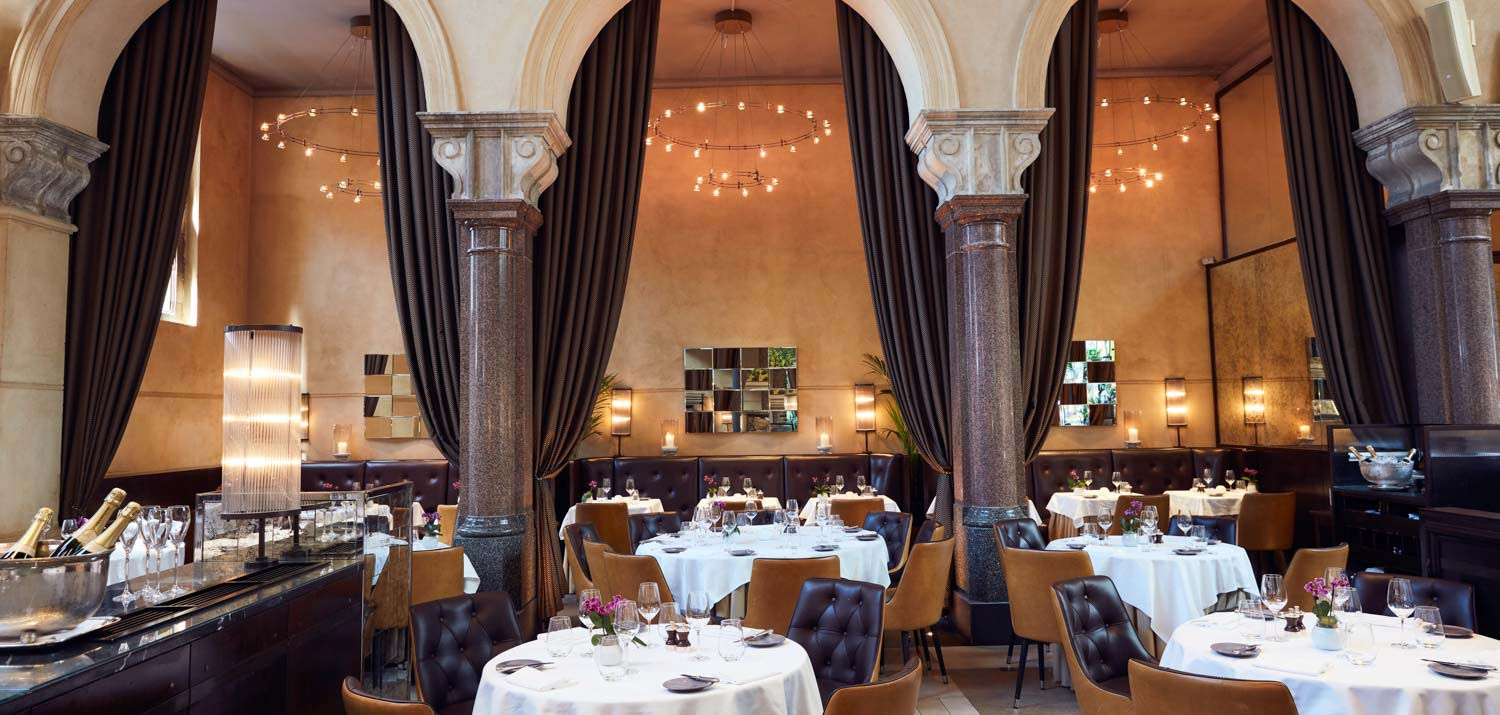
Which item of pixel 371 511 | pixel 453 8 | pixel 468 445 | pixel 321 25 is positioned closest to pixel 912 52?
pixel 453 8

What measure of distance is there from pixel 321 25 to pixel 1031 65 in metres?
6.76

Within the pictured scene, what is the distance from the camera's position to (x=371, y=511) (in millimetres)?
3848

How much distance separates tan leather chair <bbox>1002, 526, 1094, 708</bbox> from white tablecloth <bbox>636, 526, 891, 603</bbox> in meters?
0.72

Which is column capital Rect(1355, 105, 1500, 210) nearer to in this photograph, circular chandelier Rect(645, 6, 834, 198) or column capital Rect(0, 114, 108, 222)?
circular chandelier Rect(645, 6, 834, 198)

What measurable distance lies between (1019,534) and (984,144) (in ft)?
7.85

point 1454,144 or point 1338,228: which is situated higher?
point 1454,144

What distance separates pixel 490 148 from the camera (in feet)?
18.6

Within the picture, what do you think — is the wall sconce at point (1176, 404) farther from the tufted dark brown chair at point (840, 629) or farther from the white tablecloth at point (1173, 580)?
the tufted dark brown chair at point (840, 629)

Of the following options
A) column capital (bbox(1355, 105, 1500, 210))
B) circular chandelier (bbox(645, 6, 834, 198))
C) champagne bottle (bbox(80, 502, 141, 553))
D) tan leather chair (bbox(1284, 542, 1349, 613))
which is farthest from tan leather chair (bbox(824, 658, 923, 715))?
circular chandelier (bbox(645, 6, 834, 198))

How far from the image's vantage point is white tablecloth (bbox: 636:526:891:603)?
5.15 metres

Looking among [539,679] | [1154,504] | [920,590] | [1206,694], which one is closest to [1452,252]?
[1154,504]

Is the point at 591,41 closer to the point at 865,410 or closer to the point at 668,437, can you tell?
the point at 668,437

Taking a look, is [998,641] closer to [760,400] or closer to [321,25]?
[760,400]

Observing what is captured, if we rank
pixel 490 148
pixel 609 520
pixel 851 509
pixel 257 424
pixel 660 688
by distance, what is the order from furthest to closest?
1. pixel 851 509
2. pixel 609 520
3. pixel 490 148
4. pixel 257 424
5. pixel 660 688
